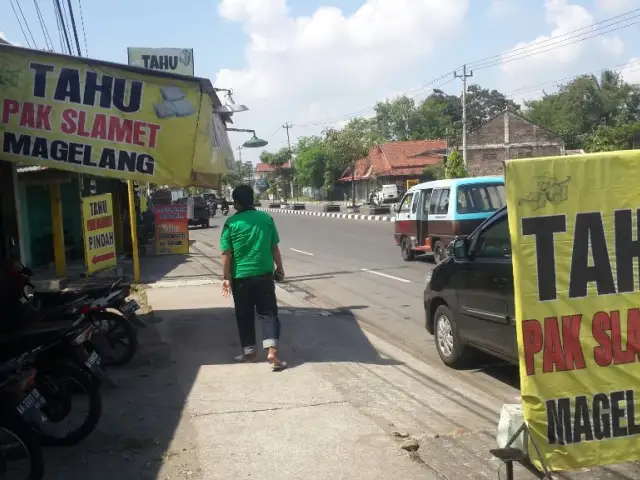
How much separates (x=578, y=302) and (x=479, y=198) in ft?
36.6

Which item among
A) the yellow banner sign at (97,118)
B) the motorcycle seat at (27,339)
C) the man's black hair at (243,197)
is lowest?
the motorcycle seat at (27,339)

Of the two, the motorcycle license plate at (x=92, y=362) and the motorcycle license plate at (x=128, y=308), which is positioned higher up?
the motorcycle license plate at (x=128, y=308)

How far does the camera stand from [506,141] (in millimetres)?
54812

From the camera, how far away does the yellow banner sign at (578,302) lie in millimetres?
3283

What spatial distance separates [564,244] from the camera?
331 centimetres

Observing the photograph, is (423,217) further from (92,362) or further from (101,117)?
(92,362)

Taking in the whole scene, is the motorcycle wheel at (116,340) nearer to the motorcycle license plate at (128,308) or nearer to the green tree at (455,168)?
the motorcycle license plate at (128,308)

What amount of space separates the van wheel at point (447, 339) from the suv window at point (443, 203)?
24.9ft

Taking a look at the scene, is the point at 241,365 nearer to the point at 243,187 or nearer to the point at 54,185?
the point at 243,187

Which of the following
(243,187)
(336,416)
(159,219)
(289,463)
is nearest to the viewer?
(289,463)

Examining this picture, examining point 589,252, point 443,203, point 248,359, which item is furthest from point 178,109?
point 443,203

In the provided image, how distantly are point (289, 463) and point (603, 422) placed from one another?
2008 millimetres

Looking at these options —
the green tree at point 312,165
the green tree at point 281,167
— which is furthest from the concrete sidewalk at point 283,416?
the green tree at point 281,167

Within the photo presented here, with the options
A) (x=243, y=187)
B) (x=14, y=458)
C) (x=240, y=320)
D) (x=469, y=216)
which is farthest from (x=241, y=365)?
(x=469, y=216)
